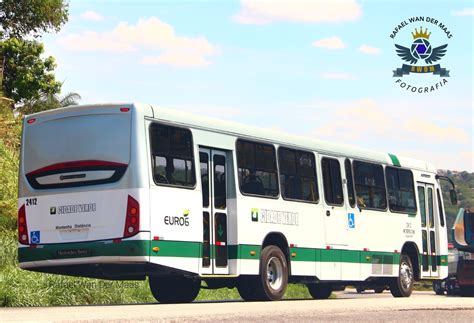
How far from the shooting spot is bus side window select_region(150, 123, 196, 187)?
1619 cm

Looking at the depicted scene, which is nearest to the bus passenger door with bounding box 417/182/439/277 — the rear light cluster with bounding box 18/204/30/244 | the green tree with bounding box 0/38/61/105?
the rear light cluster with bounding box 18/204/30/244

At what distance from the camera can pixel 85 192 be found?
16.3 m

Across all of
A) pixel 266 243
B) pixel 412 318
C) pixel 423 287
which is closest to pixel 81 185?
pixel 266 243

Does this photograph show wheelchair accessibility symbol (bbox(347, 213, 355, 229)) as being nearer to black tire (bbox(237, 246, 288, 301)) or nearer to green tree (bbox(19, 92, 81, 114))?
black tire (bbox(237, 246, 288, 301))

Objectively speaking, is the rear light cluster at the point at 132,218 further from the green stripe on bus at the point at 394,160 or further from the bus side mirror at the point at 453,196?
the bus side mirror at the point at 453,196

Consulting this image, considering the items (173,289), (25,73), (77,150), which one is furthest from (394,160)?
(25,73)

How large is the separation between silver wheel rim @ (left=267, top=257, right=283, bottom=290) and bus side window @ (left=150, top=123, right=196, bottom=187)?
111 inches

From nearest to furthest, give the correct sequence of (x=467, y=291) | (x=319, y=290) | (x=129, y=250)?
(x=129, y=250)
(x=319, y=290)
(x=467, y=291)

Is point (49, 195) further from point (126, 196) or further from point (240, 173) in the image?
point (240, 173)

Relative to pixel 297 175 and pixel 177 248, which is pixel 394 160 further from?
pixel 177 248

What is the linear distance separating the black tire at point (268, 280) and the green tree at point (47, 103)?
21.3 m

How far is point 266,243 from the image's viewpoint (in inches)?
749

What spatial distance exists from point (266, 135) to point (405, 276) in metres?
6.71

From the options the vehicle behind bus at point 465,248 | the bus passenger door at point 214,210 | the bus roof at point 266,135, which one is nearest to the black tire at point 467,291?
the vehicle behind bus at point 465,248
